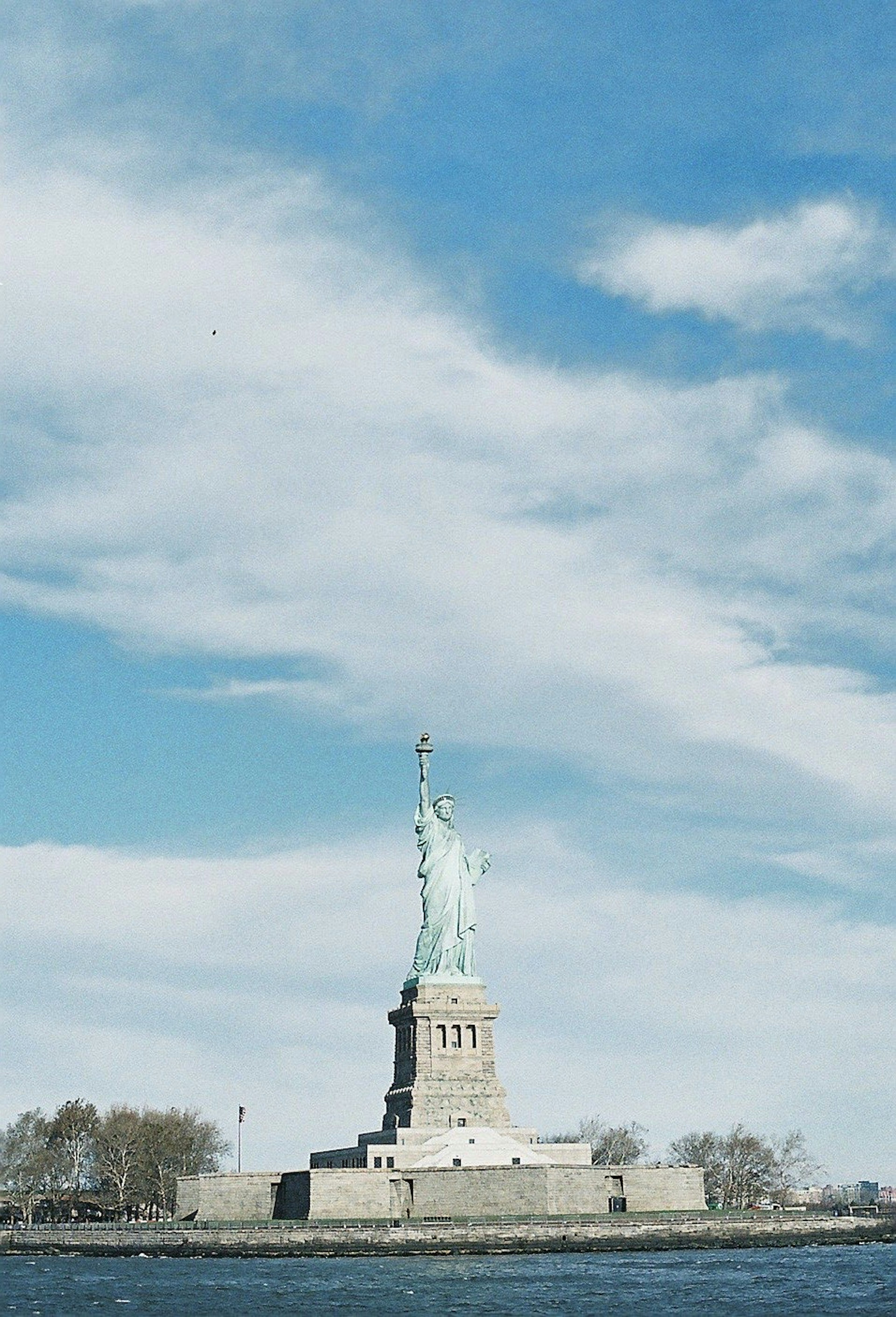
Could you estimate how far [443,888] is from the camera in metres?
98.4

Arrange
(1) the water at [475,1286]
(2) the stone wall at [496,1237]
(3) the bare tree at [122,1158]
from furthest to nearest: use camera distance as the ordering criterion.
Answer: (3) the bare tree at [122,1158] → (2) the stone wall at [496,1237] → (1) the water at [475,1286]

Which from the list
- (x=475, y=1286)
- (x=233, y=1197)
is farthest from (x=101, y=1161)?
(x=475, y=1286)

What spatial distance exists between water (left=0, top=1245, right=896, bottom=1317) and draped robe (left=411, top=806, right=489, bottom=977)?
20.4 m

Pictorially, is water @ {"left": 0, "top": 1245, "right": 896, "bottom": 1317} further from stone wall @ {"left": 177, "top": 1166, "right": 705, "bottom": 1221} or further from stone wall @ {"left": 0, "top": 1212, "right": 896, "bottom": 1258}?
stone wall @ {"left": 177, "top": 1166, "right": 705, "bottom": 1221}

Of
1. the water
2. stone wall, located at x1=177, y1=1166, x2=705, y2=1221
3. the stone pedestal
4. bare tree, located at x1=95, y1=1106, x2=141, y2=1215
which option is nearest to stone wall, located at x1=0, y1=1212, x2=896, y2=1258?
the water

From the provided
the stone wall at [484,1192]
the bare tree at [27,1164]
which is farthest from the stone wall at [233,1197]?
the bare tree at [27,1164]

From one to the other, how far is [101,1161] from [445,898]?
34442 millimetres

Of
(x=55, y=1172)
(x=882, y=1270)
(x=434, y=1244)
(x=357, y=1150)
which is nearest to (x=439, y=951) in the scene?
(x=357, y=1150)

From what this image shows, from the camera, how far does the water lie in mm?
54938

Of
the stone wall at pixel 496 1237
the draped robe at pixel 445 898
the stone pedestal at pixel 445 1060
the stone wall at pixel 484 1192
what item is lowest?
the stone wall at pixel 496 1237

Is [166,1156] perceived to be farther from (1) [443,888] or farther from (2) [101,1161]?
(1) [443,888]

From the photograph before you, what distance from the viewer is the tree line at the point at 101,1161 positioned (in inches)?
4400

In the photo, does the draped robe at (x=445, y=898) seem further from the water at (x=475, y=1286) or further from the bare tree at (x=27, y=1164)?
the bare tree at (x=27, y=1164)

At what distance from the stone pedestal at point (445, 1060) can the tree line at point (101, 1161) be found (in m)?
22.7
